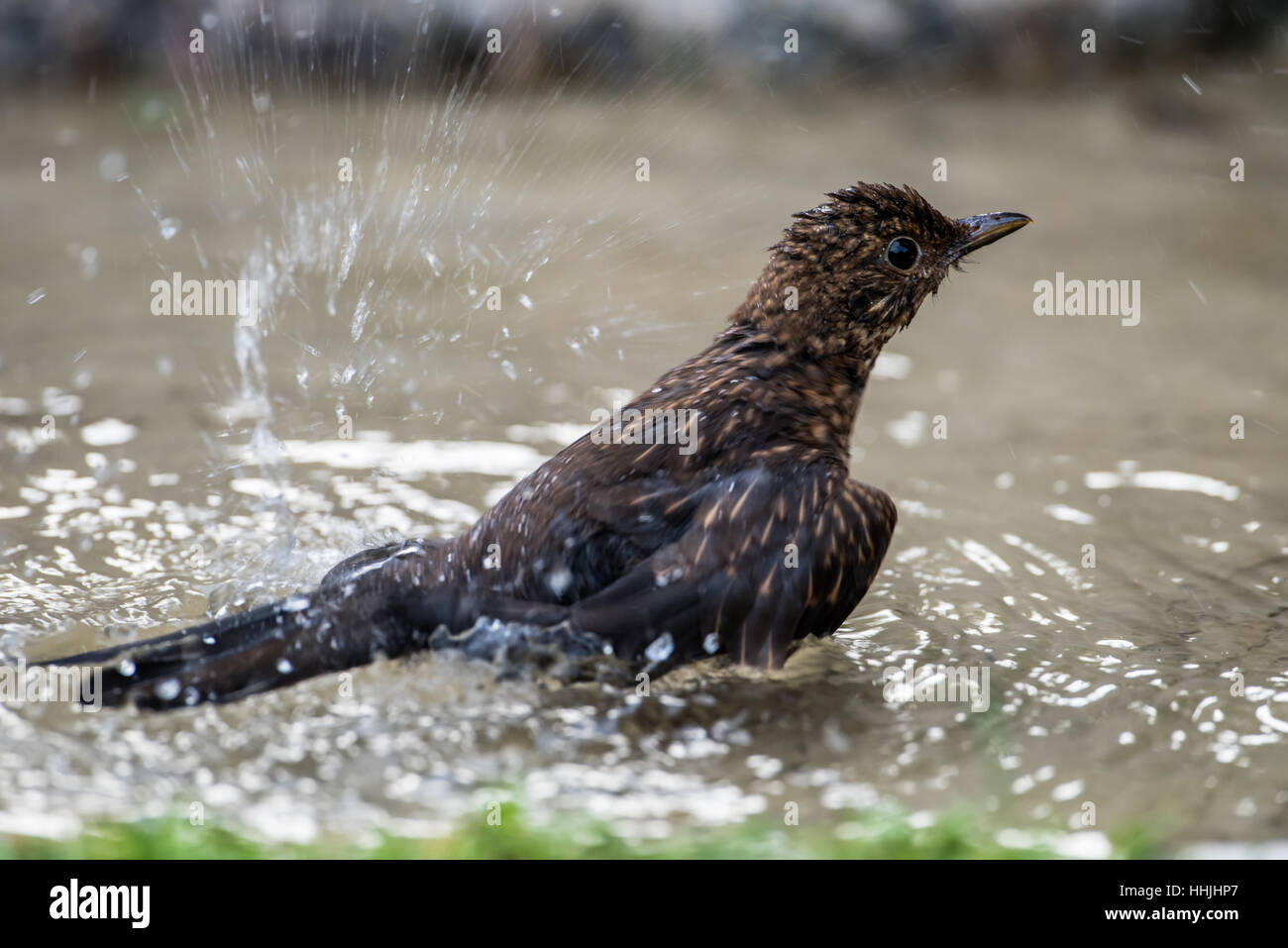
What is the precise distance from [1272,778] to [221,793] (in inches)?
101

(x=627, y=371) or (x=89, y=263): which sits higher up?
(x=89, y=263)

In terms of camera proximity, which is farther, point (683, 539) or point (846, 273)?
point (846, 273)

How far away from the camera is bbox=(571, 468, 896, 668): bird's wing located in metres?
3.50

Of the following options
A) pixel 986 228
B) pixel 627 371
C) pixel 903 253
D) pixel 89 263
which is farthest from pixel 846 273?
pixel 89 263

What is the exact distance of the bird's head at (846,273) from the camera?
403 cm

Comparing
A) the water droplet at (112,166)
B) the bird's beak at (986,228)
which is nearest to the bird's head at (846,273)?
the bird's beak at (986,228)

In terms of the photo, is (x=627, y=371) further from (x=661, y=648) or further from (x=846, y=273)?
(x=661, y=648)

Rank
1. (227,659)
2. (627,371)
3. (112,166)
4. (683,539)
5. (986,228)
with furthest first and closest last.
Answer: (112,166)
(627,371)
(986,228)
(683,539)
(227,659)

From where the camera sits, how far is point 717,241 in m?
7.91

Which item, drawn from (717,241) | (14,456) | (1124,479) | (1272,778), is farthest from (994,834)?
(717,241)

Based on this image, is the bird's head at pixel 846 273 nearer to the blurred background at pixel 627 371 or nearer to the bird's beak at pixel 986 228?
the bird's beak at pixel 986 228

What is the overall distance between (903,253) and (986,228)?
16.4 inches

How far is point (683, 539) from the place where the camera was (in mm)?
3604

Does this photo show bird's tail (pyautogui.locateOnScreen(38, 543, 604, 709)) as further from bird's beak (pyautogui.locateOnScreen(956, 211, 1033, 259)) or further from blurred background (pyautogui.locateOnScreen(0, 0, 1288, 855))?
bird's beak (pyautogui.locateOnScreen(956, 211, 1033, 259))
